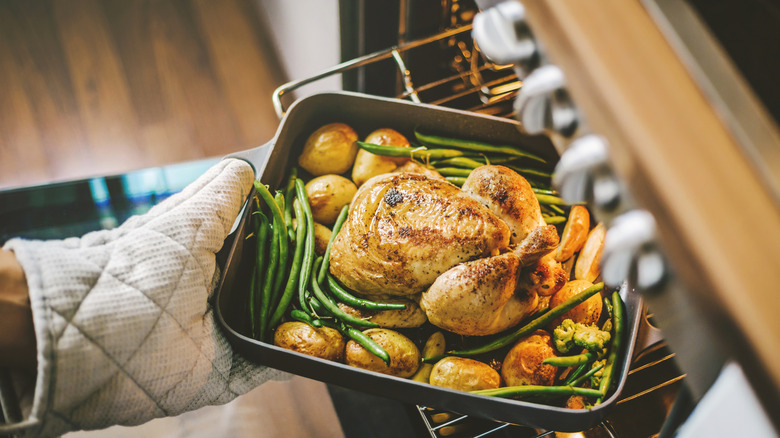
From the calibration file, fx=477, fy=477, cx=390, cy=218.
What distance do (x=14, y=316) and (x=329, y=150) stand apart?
78 cm

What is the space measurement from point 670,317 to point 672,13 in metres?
0.36

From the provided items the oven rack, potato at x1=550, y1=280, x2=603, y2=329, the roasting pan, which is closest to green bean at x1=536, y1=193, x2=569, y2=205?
the roasting pan

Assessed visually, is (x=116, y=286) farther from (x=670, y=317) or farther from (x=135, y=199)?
(x=670, y=317)

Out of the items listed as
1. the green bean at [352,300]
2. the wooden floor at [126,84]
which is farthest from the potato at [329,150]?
the wooden floor at [126,84]

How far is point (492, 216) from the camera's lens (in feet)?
3.47

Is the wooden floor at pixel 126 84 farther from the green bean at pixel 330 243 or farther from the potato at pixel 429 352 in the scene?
the potato at pixel 429 352

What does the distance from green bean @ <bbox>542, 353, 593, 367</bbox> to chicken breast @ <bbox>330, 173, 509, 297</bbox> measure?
0.26 m

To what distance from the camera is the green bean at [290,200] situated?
124 centimetres

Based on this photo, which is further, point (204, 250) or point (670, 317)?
point (204, 250)

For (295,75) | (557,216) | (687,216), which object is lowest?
(557,216)

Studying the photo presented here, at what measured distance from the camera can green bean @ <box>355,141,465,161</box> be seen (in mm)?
1285

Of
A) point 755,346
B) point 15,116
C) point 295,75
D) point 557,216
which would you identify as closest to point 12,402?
point 755,346

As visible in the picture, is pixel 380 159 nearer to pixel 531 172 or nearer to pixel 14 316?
pixel 531 172

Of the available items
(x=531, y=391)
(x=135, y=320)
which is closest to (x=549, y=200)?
(x=531, y=391)
